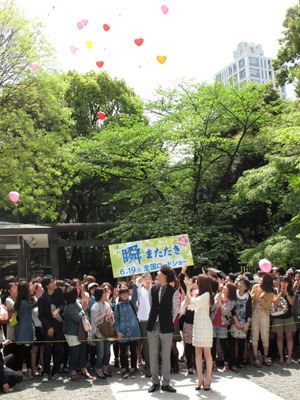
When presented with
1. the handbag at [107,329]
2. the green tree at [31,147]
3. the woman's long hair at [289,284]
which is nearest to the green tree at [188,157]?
the green tree at [31,147]

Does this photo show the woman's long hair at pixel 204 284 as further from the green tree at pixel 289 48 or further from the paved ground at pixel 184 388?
the green tree at pixel 289 48

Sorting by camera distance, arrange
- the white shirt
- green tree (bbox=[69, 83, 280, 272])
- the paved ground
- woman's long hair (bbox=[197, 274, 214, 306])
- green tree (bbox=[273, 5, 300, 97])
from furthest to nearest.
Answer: green tree (bbox=[273, 5, 300, 97]) → green tree (bbox=[69, 83, 280, 272]) → the white shirt → woman's long hair (bbox=[197, 274, 214, 306]) → the paved ground

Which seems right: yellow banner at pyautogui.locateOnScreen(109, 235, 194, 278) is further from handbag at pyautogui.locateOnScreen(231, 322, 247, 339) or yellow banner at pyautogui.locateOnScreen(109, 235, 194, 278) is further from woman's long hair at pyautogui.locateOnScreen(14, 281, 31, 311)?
woman's long hair at pyautogui.locateOnScreen(14, 281, 31, 311)

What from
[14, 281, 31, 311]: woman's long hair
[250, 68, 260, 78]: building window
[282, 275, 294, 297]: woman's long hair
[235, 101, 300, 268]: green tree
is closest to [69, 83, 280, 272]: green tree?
[235, 101, 300, 268]: green tree

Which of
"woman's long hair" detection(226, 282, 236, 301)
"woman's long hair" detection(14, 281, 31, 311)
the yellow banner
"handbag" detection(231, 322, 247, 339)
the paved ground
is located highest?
the yellow banner

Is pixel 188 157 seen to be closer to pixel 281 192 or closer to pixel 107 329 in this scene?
pixel 281 192

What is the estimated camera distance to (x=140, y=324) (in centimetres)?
708

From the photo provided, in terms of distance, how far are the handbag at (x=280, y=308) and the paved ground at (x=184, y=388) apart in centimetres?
94

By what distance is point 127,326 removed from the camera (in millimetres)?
6859

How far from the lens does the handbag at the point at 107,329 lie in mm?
6840

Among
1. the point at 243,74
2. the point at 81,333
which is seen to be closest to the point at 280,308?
the point at 81,333

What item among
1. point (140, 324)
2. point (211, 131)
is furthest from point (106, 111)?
point (140, 324)

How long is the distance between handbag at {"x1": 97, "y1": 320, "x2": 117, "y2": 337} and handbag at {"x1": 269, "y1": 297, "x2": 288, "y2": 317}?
2964 millimetres

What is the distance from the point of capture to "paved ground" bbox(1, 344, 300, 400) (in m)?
5.50
